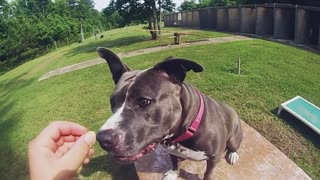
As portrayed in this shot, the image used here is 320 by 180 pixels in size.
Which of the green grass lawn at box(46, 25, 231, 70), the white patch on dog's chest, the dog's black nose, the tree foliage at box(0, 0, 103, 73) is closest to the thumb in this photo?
the dog's black nose

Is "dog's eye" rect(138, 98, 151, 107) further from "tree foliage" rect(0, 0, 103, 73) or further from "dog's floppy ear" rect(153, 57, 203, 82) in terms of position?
"tree foliage" rect(0, 0, 103, 73)

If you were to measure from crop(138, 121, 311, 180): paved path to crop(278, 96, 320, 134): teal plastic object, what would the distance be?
86 cm

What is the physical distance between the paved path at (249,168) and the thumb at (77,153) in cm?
280

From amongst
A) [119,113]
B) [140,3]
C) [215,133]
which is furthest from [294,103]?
[140,3]

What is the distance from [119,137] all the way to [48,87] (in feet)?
33.8

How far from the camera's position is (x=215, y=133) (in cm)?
387

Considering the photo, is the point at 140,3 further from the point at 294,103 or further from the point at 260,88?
the point at 294,103

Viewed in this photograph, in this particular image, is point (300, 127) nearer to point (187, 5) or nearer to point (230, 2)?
point (230, 2)

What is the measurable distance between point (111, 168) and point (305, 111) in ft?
11.3

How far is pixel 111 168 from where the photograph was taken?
5508 millimetres

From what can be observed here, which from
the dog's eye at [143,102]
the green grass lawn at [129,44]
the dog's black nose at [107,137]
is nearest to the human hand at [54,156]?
the dog's black nose at [107,137]

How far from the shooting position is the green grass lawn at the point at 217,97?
5.82 meters

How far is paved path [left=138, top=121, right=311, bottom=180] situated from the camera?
4.88 metres

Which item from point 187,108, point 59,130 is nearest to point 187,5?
point 187,108
